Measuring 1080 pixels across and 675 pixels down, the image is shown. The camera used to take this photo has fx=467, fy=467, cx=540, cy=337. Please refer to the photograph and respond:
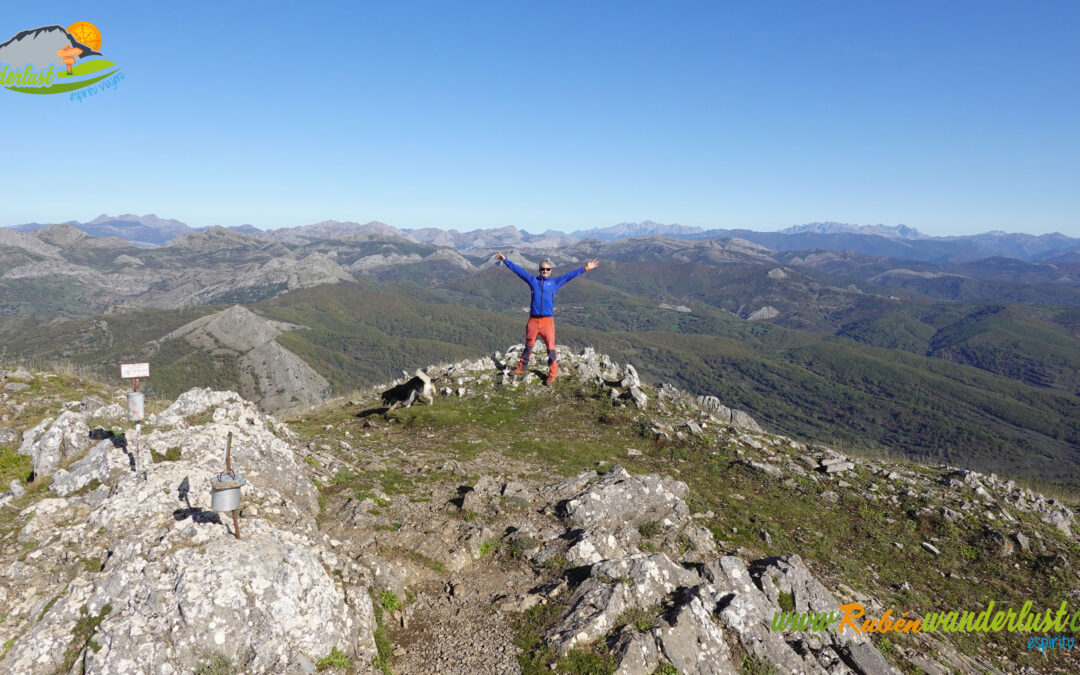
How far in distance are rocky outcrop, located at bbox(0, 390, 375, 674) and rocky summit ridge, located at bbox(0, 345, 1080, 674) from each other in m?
0.05

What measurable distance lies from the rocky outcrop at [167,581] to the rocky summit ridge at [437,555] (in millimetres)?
48

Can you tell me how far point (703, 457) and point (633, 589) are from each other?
15725 millimetres

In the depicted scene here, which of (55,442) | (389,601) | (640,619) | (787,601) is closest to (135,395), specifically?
(55,442)

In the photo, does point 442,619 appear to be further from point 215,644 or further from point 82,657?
Answer: point 82,657

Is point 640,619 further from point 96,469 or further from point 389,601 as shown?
point 96,469

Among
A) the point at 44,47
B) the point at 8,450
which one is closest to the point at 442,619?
the point at 8,450

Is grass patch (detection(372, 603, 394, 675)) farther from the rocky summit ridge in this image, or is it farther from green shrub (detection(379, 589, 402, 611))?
green shrub (detection(379, 589, 402, 611))

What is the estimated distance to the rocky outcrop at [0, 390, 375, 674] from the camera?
9.33 metres

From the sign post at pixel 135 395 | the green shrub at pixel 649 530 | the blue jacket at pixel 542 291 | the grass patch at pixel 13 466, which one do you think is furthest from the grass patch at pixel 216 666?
the blue jacket at pixel 542 291

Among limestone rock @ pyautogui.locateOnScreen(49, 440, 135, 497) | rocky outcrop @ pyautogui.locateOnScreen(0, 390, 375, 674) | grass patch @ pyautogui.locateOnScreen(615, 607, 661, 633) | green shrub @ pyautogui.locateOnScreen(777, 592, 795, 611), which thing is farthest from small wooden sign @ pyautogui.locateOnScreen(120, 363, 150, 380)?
green shrub @ pyautogui.locateOnScreen(777, 592, 795, 611)

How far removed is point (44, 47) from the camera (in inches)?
1191

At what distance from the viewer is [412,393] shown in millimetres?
34062

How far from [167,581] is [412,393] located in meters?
23.8

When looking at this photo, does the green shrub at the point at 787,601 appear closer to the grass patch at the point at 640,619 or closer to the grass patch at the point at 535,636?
the grass patch at the point at 640,619
